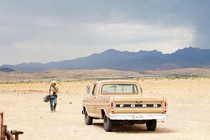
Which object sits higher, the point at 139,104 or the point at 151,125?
the point at 139,104

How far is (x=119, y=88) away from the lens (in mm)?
19922

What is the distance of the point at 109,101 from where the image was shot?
1788 cm

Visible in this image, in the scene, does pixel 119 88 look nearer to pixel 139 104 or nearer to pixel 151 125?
pixel 151 125

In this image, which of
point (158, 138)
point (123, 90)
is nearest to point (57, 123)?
point (123, 90)

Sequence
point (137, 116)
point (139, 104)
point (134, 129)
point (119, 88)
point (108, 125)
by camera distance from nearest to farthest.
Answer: point (137, 116) → point (139, 104) → point (108, 125) → point (134, 129) → point (119, 88)

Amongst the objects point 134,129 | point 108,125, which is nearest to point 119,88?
point 134,129

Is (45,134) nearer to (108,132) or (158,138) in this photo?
(108,132)

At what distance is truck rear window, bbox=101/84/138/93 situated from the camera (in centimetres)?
1982

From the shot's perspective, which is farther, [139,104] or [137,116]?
[139,104]

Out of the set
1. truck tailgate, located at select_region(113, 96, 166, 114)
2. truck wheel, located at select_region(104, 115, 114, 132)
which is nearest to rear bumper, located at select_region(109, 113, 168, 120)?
truck tailgate, located at select_region(113, 96, 166, 114)

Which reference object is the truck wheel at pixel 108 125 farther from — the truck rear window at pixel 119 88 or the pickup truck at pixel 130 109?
the truck rear window at pixel 119 88

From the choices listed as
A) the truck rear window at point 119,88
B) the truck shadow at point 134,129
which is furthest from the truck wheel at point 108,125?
the truck rear window at point 119,88

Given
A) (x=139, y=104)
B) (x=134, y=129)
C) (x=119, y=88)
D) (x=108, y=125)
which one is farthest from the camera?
(x=119, y=88)

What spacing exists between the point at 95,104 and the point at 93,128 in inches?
35.5
